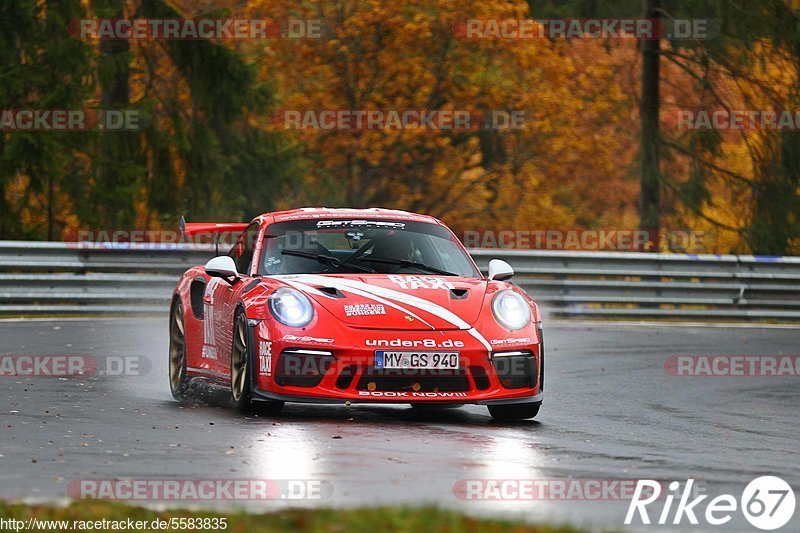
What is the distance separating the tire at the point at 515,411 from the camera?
10.7 metres

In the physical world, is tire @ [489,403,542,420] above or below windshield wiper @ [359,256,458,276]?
below

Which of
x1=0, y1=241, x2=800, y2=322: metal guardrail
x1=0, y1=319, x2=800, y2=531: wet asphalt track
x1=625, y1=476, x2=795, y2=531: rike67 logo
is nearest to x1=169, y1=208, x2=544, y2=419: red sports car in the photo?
x1=0, y1=319, x2=800, y2=531: wet asphalt track

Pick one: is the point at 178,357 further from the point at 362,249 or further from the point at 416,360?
the point at 416,360

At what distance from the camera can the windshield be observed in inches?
448

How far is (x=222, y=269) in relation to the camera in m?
11.2

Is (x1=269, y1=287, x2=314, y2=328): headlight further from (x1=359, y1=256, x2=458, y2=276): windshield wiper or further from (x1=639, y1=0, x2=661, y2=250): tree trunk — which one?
(x1=639, y1=0, x2=661, y2=250): tree trunk

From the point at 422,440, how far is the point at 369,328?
3.77 ft

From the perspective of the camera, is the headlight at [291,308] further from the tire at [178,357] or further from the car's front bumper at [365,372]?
the tire at [178,357]

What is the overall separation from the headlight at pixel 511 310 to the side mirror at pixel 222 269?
6.17 feet

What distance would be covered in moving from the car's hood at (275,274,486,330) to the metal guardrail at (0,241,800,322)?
1049 cm

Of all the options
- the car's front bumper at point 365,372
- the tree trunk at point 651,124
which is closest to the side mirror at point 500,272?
the car's front bumper at point 365,372

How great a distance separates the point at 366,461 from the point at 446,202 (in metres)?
34.7

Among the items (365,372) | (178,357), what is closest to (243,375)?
(365,372)

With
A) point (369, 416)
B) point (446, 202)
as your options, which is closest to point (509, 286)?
point (369, 416)
